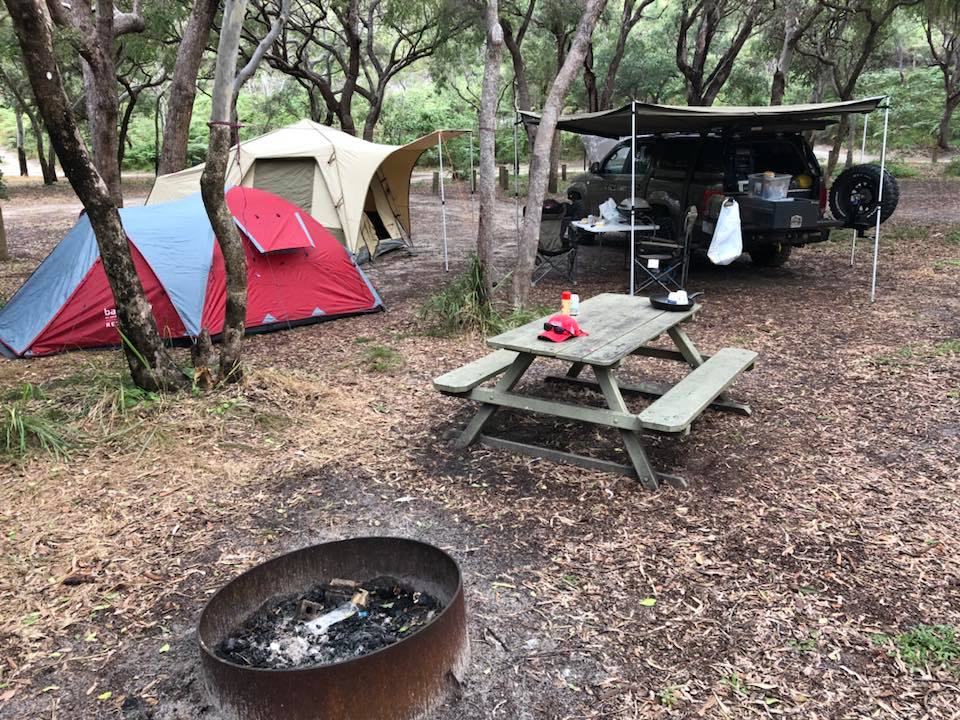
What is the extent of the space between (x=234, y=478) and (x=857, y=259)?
8.58 m

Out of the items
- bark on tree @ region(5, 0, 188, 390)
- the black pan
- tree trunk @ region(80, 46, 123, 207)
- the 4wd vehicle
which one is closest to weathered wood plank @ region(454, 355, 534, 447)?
the black pan

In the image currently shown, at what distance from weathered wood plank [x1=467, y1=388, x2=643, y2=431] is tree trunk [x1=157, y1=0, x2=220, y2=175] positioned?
553 cm

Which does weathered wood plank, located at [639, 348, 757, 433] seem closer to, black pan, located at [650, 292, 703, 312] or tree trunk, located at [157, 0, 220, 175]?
black pan, located at [650, 292, 703, 312]

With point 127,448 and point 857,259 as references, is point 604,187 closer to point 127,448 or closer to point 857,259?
point 857,259

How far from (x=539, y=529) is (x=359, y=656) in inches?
56.7

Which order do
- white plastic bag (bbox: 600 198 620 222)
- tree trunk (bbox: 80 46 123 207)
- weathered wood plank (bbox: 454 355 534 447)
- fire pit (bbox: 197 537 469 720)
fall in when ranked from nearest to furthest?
fire pit (bbox: 197 537 469 720) → weathered wood plank (bbox: 454 355 534 447) → tree trunk (bbox: 80 46 123 207) → white plastic bag (bbox: 600 198 620 222)

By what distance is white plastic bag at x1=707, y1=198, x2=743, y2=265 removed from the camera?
25.2 ft

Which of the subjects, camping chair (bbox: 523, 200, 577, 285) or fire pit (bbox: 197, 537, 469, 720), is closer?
fire pit (bbox: 197, 537, 469, 720)

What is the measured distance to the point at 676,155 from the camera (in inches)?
349

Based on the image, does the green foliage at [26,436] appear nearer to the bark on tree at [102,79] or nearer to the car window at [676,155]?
the bark on tree at [102,79]

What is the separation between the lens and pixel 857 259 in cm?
983

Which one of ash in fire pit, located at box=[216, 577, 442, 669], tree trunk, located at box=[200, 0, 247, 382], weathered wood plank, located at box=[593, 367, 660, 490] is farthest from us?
tree trunk, located at box=[200, 0, 247, 382]

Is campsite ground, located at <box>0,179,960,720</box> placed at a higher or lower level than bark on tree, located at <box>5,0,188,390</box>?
lower

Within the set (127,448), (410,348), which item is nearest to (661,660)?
(127,448)
